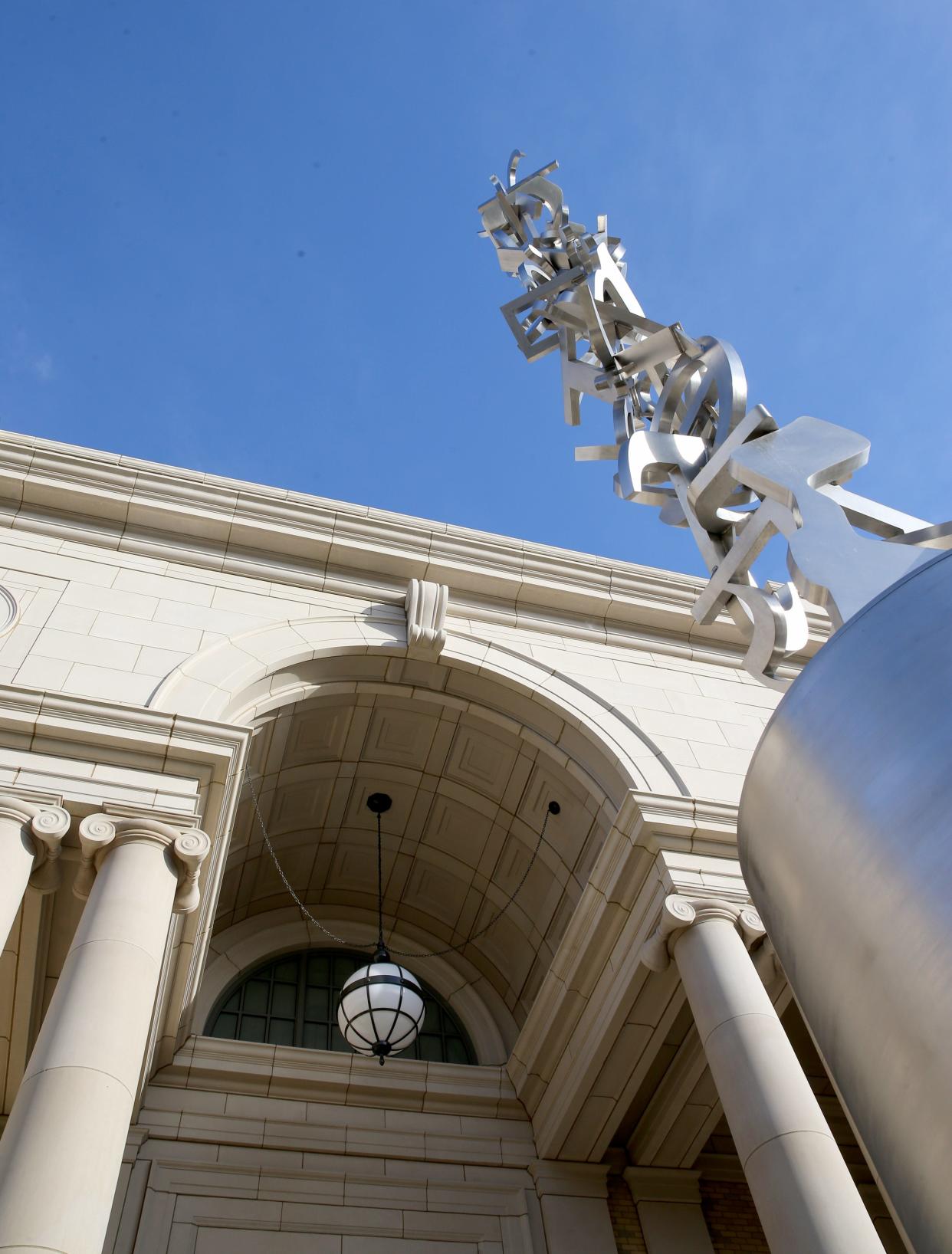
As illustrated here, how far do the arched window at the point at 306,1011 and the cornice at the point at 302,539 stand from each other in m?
4.71

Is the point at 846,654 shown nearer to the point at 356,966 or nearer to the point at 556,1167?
the point at 556,1167

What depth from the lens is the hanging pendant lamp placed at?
843cm

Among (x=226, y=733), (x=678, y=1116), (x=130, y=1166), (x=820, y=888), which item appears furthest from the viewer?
(x=678, y=1116)

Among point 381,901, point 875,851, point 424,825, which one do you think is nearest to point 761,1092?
point 424,825

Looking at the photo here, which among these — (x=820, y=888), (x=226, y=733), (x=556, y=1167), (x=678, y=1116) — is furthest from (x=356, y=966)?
(x=820, y=888)

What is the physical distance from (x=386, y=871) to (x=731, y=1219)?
16.6 feet

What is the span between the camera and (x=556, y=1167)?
9.62 m

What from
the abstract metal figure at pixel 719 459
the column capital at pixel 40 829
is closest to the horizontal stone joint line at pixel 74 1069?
the column capital at pixel 40 829

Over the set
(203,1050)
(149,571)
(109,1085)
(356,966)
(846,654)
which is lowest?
(846,654)

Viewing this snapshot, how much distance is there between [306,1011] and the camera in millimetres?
11445

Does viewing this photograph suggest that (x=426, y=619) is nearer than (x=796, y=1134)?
No

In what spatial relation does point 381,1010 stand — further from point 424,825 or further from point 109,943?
point 424,825

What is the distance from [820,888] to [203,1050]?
9.86 metres

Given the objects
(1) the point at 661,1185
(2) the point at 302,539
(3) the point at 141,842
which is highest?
(2) the point at 302,539
